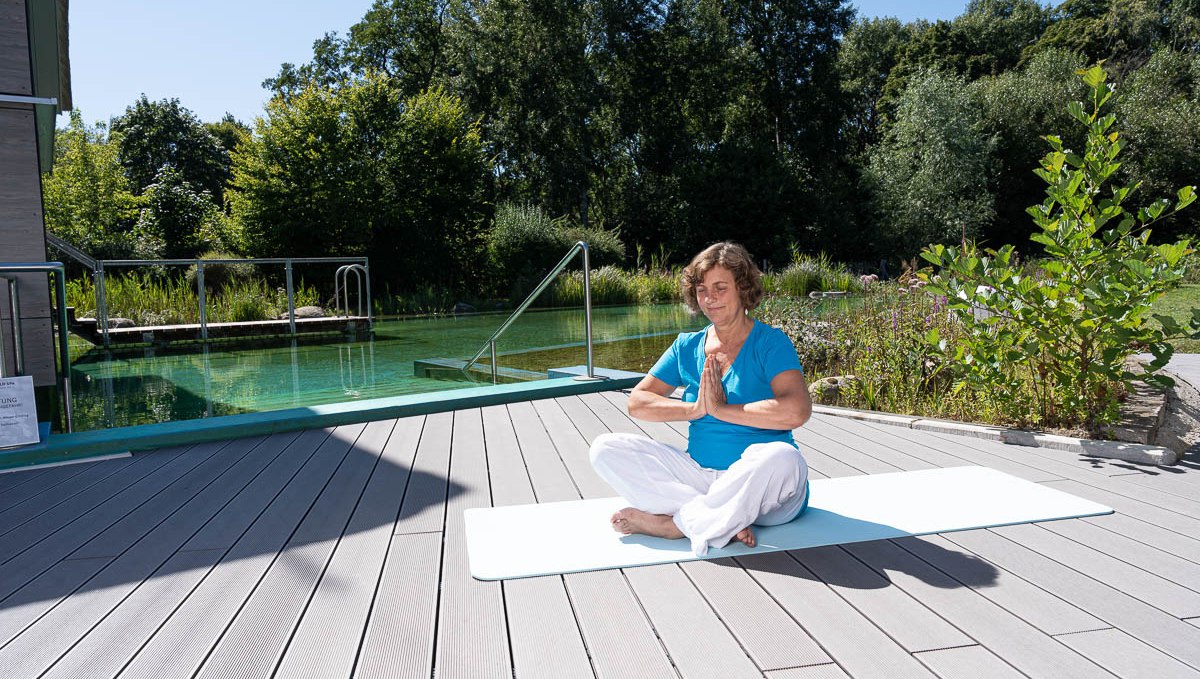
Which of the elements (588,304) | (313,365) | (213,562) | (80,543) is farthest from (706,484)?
(313,365)

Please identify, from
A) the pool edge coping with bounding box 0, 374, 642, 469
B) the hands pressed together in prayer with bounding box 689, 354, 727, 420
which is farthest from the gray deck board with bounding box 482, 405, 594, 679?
the pool edge coping with bounding box 0, 374, 642, 469

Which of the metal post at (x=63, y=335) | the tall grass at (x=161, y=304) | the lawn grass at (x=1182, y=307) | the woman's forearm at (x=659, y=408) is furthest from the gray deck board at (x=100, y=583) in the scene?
the tall grass at (x=161, y=304)

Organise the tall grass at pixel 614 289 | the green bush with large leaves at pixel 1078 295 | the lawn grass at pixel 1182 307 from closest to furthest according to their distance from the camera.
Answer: the green bush with large leaves at pixel 1078 295 < the lawn grass at pixel 1182 307 < the tall grass at pixel 614 289

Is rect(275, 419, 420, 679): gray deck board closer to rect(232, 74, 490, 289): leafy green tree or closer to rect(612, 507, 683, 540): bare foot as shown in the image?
rect(612, 507, 683, 540): bare foot

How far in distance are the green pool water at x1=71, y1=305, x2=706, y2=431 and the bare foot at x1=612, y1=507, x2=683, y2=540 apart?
4068 mm

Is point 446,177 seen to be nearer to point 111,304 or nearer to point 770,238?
point 111,304

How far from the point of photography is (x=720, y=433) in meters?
2.21

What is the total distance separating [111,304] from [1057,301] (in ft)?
38.9

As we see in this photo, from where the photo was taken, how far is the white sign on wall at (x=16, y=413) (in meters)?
3.23

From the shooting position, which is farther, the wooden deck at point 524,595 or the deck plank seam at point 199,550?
the deck plank seam at point 199,550

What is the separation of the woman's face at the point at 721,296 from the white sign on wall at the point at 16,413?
2.94m

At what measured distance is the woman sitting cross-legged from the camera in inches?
79.6

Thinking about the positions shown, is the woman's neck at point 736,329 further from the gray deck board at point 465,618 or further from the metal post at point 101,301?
the metal post at point 101,301

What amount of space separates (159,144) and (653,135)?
19.0 m
